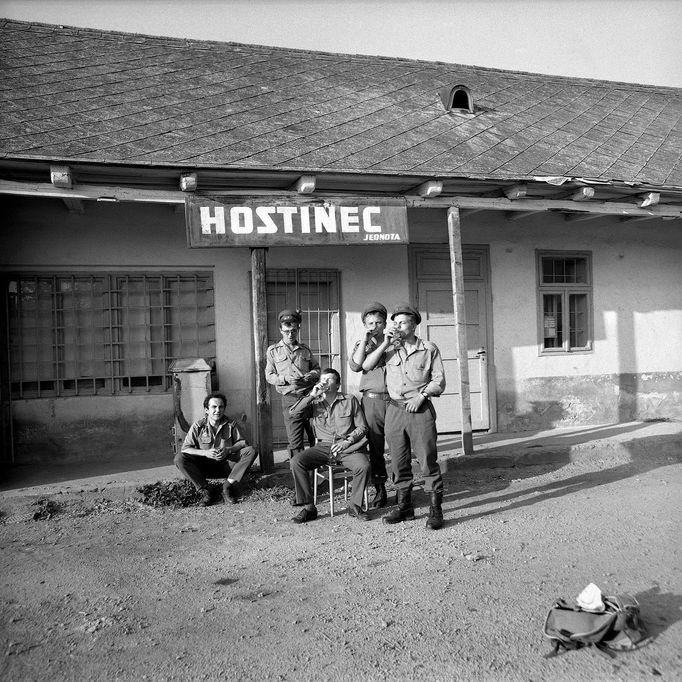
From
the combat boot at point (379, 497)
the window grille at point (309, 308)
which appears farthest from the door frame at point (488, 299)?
the combat boot at point (379, 497)

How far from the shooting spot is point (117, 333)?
26.3ft

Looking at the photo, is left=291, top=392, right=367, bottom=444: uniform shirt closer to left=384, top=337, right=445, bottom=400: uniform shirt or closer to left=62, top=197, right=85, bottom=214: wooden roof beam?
left=384, top=337, right=445, bottom=400: uniform shirt

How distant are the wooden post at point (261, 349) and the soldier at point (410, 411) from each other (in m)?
1.69

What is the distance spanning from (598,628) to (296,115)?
694 cm

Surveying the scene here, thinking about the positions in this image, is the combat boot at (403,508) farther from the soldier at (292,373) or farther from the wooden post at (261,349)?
the wooden post at (261,349)

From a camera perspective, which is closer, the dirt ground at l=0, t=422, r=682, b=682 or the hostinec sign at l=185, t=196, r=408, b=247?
the dirt ground at l=0, t=422, r=682, b=682

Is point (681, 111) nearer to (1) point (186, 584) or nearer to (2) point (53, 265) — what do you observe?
(2) point (53, 265)

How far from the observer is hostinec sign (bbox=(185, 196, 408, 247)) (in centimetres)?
658

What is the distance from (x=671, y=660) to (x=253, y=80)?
851 centimetres

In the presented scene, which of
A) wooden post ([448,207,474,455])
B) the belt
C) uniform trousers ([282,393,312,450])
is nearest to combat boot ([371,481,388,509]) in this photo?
the belt

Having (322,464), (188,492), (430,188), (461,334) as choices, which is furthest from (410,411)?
(430,188)

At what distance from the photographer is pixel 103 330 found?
7984 mm

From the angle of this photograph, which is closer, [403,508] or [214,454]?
[403,508]

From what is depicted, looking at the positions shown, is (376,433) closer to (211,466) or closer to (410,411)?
(410,411)
